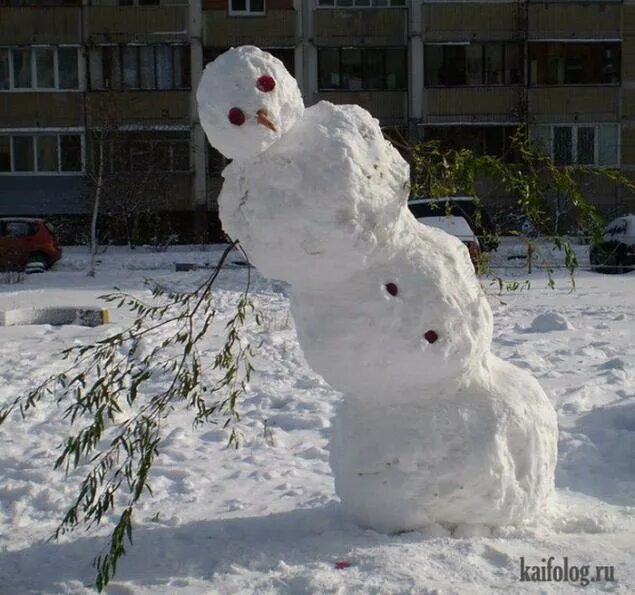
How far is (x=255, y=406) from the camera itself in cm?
859

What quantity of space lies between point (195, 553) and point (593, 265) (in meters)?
17.2

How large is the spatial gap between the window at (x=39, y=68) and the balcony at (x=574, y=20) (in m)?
14.0

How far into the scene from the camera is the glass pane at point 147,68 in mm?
31562

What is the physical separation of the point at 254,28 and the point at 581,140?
10491mm

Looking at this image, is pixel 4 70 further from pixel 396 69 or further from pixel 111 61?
pixel 396 69

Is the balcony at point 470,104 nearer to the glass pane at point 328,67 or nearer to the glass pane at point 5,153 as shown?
the glass pane at point 328,67

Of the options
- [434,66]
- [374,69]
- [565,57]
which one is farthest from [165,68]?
[565,57]

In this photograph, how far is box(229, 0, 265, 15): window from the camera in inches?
1243

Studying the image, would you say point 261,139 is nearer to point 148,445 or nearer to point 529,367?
point 148,445

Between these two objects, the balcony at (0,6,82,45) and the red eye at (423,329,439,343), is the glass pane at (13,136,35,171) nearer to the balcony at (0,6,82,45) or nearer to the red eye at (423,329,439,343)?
the balcony at (0,6,82,45)

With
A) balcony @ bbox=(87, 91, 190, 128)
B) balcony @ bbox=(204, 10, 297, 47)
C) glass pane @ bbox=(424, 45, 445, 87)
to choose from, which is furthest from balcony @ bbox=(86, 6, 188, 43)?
glass pane @ bbox=(424, 45, 445, 87)

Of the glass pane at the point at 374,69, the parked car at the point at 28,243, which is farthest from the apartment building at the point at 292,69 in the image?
the parked car at the point at 28,243

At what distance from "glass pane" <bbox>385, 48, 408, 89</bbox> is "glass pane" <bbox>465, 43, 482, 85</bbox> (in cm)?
189

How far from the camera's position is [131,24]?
31500 millimetres
